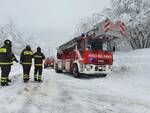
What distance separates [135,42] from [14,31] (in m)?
64.7

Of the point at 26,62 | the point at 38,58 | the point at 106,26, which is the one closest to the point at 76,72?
the point at 106,26

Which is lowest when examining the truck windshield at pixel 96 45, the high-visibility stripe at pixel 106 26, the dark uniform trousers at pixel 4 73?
the dark uniform trousers at pixel 4 73

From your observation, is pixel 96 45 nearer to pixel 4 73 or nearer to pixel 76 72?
pixel 76 72

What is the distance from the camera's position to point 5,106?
26.8 feet

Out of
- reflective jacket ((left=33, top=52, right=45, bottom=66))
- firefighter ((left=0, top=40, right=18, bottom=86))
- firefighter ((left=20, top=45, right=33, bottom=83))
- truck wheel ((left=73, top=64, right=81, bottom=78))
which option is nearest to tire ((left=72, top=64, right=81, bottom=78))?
truck wheel ((left=73, top=64, right=81, bottom=78))

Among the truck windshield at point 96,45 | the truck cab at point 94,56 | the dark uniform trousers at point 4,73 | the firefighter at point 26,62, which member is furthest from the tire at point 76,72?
the dark uniform trousers at point 4,73

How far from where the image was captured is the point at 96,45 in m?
19.4

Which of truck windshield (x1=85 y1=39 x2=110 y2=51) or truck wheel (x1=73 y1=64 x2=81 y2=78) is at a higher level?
truck windshield (x1=85 y1=39 x2=110 y2=51)

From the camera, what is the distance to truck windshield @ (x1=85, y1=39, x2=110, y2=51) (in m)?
19.1

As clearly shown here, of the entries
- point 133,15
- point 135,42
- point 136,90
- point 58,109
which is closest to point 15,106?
point 58,109

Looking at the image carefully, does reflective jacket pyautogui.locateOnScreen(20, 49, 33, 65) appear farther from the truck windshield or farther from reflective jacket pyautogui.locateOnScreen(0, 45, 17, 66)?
the truck windshield

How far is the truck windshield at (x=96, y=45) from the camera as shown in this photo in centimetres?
1908

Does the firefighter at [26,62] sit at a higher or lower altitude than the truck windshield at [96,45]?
lower

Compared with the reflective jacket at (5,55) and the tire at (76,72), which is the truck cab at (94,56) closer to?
the tire at (76,72)
